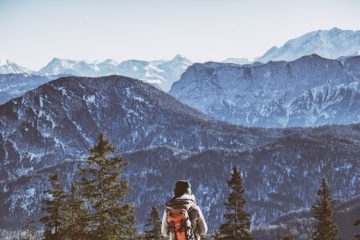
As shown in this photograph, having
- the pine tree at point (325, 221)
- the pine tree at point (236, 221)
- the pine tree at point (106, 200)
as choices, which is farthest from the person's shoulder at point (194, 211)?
the pine tree at point (325, 221)

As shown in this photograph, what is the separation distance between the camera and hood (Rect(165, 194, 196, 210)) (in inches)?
578

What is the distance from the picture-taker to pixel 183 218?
14.7m

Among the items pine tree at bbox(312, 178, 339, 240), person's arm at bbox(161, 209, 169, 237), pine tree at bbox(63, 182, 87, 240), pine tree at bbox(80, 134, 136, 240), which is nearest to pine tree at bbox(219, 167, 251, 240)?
pine tree at bbox(80, 134, 136, 240)

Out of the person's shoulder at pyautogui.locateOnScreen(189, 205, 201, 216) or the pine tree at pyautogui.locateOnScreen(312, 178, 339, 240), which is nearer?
the person's shoulder at pyautogui.locateOnScreen(189, 205, 201, 216)

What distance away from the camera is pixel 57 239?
3384 cm

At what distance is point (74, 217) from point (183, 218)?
56.9 ft

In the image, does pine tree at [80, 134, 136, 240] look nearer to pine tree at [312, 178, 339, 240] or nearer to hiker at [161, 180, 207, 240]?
hiker at [161, 180, 207, 240]

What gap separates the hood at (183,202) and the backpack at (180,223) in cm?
10

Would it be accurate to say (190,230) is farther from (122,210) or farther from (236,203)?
(236,203)

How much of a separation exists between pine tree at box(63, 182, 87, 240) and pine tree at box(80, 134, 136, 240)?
0.34 m

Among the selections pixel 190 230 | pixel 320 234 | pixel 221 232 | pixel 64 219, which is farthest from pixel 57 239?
pixel 190 230

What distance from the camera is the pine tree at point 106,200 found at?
90.0 ft

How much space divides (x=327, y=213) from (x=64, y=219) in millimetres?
18059

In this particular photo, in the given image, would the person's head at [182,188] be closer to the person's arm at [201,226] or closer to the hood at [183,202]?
the hood at [183,202]
